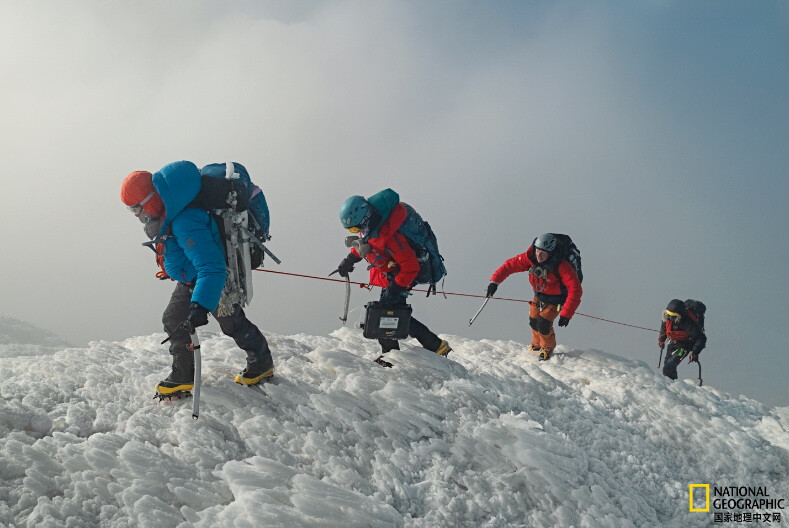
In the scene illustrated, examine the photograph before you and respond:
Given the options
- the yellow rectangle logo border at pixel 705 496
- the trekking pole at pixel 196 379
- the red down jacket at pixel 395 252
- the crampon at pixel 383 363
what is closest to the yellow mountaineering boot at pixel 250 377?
the trekking pole at pixel 196 379

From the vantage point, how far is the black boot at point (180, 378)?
4633 millimetres

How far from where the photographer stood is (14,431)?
369 cm

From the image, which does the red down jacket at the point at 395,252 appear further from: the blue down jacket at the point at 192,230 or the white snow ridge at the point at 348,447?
the blue down jacket at the point at 192,230

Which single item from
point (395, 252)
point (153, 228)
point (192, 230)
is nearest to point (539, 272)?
point (395, 252)

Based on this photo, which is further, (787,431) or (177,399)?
(787,431)

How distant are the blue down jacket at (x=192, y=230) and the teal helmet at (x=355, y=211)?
2249mm

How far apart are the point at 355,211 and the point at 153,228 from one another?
270 cm

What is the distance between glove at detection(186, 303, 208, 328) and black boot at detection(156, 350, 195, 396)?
85 centimetres

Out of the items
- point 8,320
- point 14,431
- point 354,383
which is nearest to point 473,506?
point 354,383

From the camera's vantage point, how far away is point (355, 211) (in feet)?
21.5

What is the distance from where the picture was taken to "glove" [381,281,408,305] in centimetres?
698

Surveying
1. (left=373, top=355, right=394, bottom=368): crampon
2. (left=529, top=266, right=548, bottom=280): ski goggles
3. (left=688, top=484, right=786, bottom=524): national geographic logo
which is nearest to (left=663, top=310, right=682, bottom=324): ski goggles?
(left=529, top=266, right=548, bottom=280): ski goggles

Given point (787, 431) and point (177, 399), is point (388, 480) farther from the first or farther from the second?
point (787, 431)

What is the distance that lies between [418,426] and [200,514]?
7.35ft
